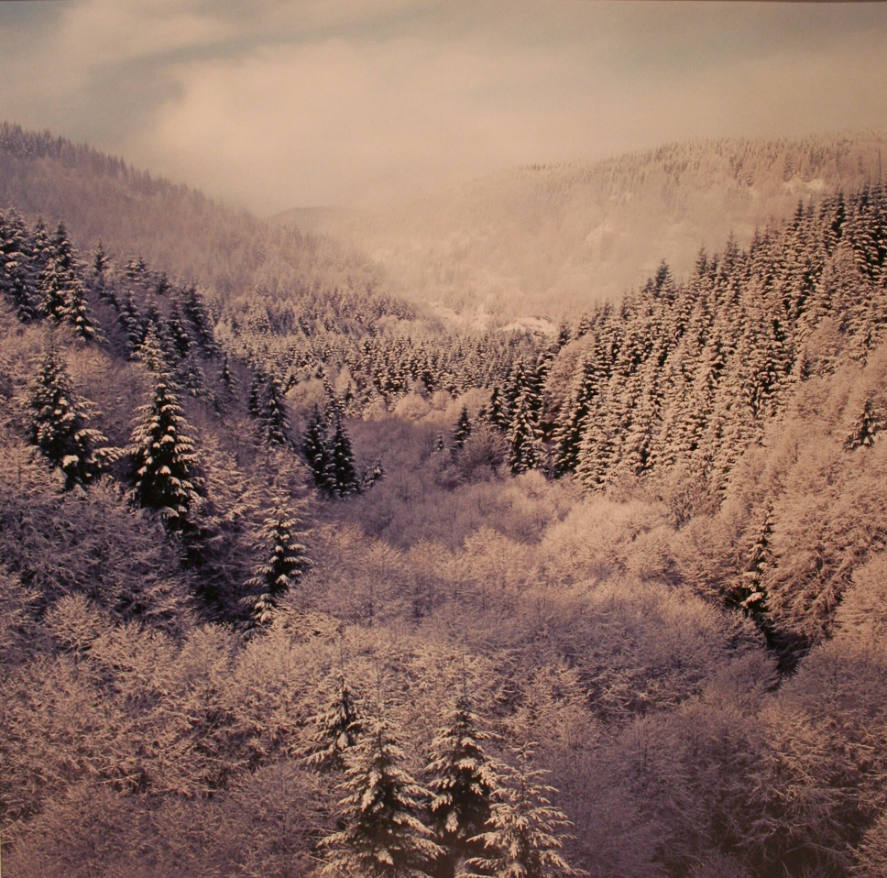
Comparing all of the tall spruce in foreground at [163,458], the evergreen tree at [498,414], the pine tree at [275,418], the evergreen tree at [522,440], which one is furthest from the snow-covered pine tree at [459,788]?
the evergreen tree at [498,414]

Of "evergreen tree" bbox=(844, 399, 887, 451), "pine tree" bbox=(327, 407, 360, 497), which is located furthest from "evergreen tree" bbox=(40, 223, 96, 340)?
"evergreen tree" bbox=(844, 399, 887, 451)

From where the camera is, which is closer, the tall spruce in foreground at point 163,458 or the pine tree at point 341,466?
the tall spruce in foreground at point 163,458

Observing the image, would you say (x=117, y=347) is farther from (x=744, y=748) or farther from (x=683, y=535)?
(x=744, y=748)

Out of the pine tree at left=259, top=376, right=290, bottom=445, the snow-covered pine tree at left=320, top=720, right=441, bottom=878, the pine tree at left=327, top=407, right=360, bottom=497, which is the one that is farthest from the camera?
the pine tree at left=327, top=407, right=360, bottom=497

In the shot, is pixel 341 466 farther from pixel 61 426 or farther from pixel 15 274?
pixel 15 274

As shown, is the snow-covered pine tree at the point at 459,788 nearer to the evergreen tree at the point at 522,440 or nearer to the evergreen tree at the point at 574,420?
the evergreen tree at the point at 522,440

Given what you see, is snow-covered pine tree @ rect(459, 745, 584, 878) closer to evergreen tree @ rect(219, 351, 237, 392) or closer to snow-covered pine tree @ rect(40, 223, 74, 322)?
snow-covered pine tree @ rect(40, 223, 74, 322)
